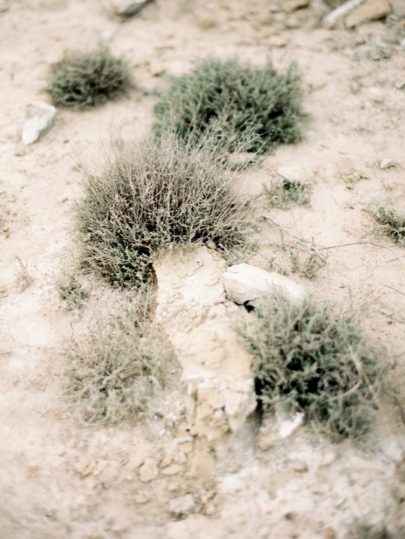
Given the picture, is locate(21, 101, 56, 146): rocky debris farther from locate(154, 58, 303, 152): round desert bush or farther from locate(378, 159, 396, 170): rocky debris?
locate(378, 159, 396, 170): rocky debris

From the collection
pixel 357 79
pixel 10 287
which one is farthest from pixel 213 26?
pixel 10 287

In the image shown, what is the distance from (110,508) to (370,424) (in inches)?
53.0

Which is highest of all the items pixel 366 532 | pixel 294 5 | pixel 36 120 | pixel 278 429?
pixel 294 5

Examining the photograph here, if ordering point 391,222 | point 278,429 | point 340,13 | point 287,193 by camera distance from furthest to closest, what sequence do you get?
point 340,13
point 287,193
point 391,222
point 278,429

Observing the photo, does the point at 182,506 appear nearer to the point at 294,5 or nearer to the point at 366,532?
the point at 366,532

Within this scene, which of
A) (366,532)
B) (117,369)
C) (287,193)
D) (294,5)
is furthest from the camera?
(294,5)

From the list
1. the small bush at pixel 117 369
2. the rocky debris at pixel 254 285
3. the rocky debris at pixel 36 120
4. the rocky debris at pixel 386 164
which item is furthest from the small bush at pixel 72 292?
the rocky debris at pixel 386 164

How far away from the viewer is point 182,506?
2.23 m

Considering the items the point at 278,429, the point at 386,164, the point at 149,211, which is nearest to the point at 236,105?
the point at 386,164

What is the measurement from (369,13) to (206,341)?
433cm

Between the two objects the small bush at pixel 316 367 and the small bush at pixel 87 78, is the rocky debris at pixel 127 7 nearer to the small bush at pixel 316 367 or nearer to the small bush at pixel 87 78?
the small bush at pixel 87 78

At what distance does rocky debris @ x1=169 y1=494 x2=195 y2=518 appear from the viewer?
222 cm

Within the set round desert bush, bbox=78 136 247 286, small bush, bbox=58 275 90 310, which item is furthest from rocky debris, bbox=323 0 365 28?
small bush, bbox=58 275 90 310

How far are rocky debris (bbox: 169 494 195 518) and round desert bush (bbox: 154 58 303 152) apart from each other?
2623 mm
